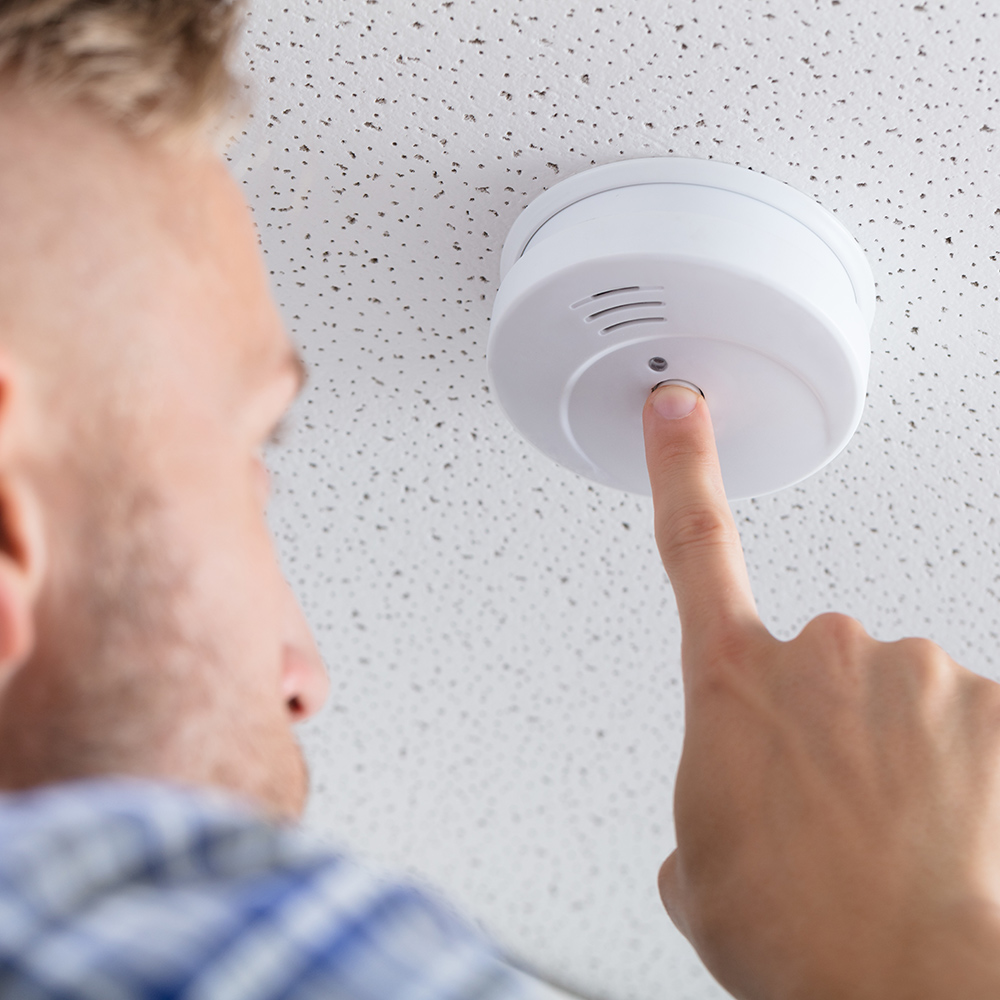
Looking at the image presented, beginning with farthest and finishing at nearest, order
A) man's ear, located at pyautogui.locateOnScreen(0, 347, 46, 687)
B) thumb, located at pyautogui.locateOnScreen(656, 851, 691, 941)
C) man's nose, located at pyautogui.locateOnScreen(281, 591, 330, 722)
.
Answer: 1. man's nose, located at pyautogui.locateOnScreen(281, 591, 330, 722)
2. thumb, located at pyautogui.locateOnScreen(656, 851, 691, 941)
3. man's ear, located at pyautogui.locateOnScreen(0, 347, 46, 687)

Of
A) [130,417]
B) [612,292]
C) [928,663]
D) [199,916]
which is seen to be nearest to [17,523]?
[130,417]

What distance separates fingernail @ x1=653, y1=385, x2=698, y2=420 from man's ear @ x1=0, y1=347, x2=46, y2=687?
0.33 meters

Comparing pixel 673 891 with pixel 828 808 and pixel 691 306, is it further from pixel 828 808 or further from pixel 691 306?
pixel 691 306

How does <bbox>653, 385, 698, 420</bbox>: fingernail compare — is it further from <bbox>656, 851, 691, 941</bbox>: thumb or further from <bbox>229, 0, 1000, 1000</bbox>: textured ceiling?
→ <bbox>656, 851, 691, 941</bbox>: thumb

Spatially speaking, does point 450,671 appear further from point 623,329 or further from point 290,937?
point 290,937

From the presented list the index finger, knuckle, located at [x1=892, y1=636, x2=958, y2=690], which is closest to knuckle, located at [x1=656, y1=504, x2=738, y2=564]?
the index finger

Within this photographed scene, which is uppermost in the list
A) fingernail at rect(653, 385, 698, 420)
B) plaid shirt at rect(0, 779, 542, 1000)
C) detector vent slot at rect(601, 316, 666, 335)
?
detector vent slot at rect(601, 316, 666, 335)

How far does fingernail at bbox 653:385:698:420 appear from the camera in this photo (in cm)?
55

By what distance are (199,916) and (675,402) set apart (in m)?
0.38

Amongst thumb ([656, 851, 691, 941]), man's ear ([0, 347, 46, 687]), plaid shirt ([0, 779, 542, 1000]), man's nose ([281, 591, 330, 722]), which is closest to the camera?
plaid shirt ([0, 779, 542, 1000])

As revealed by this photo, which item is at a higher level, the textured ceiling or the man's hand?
the textured ceiling

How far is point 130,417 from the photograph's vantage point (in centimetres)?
41

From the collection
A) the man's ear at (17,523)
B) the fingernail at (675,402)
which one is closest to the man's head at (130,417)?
the man's ear at (17,523)

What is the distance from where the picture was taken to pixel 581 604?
0.89 metres
